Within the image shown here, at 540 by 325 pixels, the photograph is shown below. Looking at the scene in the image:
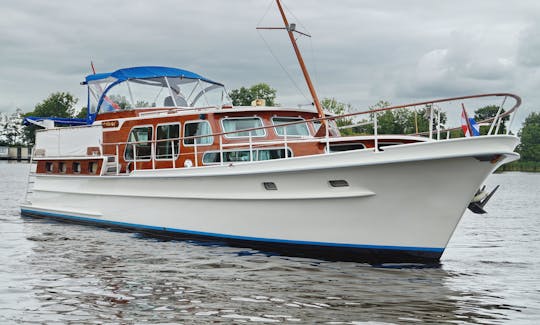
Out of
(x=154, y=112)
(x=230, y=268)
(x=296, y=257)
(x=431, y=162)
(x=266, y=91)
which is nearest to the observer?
(x=431, y=162)

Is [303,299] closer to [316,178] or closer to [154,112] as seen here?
[316,178]

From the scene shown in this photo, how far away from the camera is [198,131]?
14.0 meters

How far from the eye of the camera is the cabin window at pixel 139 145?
1514 cm

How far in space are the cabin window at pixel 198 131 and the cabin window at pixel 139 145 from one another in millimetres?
1271

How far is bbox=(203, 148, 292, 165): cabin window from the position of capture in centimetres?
1300

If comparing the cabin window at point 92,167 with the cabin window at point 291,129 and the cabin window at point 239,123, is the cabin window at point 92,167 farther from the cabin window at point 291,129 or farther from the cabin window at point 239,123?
the cabin window at point 291,129

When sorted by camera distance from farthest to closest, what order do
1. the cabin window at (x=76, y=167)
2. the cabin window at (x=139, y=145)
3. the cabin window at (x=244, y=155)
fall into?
the cabin window at (x=76, y=167) → the cabin window at (x=139, y=145) → the cabin window at (x=244, y=155)

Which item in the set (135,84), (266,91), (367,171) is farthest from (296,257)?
(266,91)

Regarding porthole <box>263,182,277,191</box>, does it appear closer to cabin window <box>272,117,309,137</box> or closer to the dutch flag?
cabin window <box>272,117,309,137</box>

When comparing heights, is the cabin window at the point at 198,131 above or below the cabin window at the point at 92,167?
above

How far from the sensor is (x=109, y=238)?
14625 mm

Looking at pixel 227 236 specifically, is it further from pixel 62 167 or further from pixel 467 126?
pixel 62 167

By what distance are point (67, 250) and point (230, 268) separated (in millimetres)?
4012

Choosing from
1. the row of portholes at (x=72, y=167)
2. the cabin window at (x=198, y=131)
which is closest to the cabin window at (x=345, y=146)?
the cabin window at (x=198, y=131)
